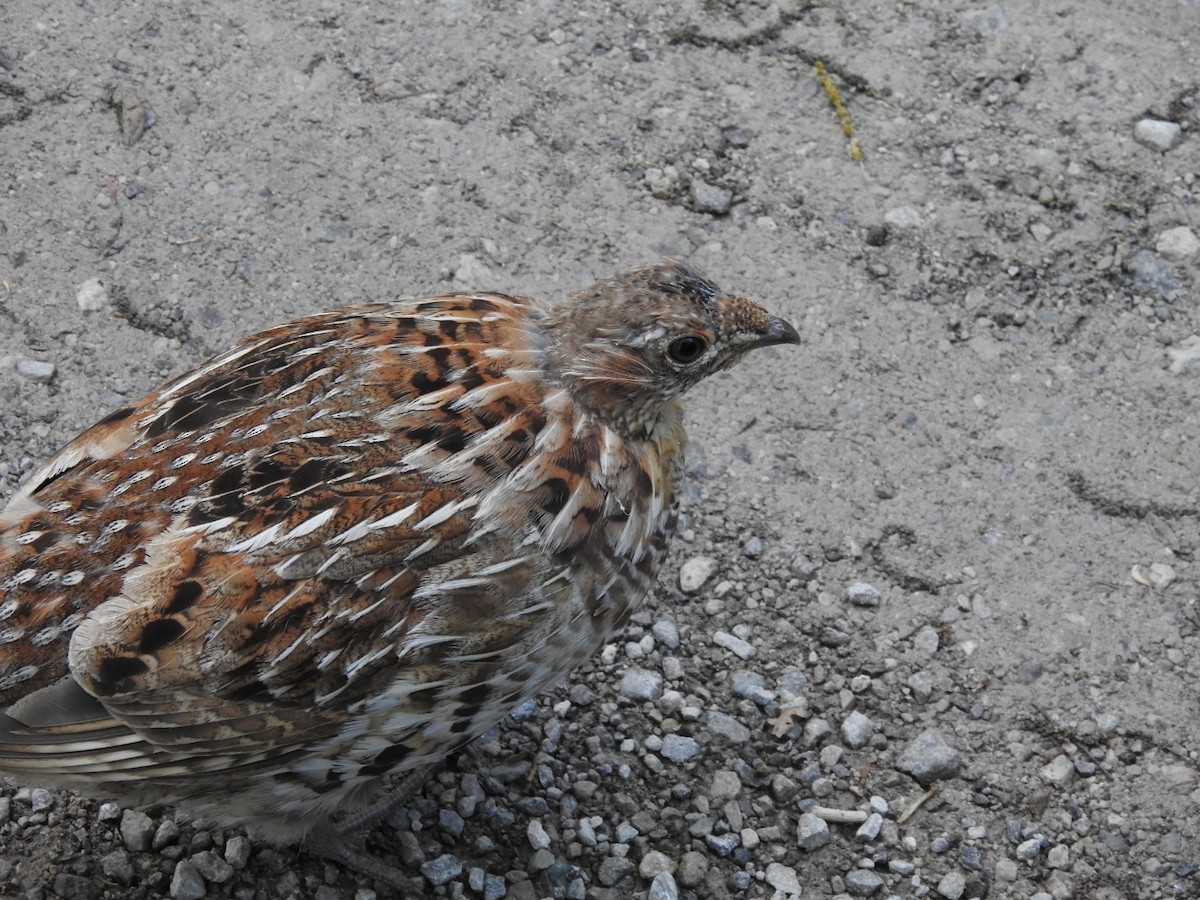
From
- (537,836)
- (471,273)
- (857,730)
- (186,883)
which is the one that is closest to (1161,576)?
(857,730)

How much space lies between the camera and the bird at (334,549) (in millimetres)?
3396

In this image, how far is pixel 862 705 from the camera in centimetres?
465

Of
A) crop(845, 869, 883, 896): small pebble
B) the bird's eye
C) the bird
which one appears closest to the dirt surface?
crop(845, 869, 883, 896): small pebble

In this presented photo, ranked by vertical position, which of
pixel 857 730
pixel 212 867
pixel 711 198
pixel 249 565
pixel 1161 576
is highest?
pixel 249 565

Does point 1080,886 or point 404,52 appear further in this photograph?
point 404,52

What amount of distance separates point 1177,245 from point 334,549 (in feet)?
13.5

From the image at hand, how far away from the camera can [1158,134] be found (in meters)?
6.13

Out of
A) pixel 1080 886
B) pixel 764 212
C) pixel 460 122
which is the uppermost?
pixel 460 122

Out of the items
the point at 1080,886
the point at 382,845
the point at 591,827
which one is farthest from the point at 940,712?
the point at 382,845

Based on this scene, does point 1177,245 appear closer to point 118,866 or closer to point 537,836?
point 537,836

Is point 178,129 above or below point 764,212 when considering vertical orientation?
above

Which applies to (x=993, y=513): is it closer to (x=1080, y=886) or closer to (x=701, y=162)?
(x=1080, y=886)

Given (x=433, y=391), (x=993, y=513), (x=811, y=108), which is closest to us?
(x=433, y=391)

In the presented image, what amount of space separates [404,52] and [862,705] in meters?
3.56
